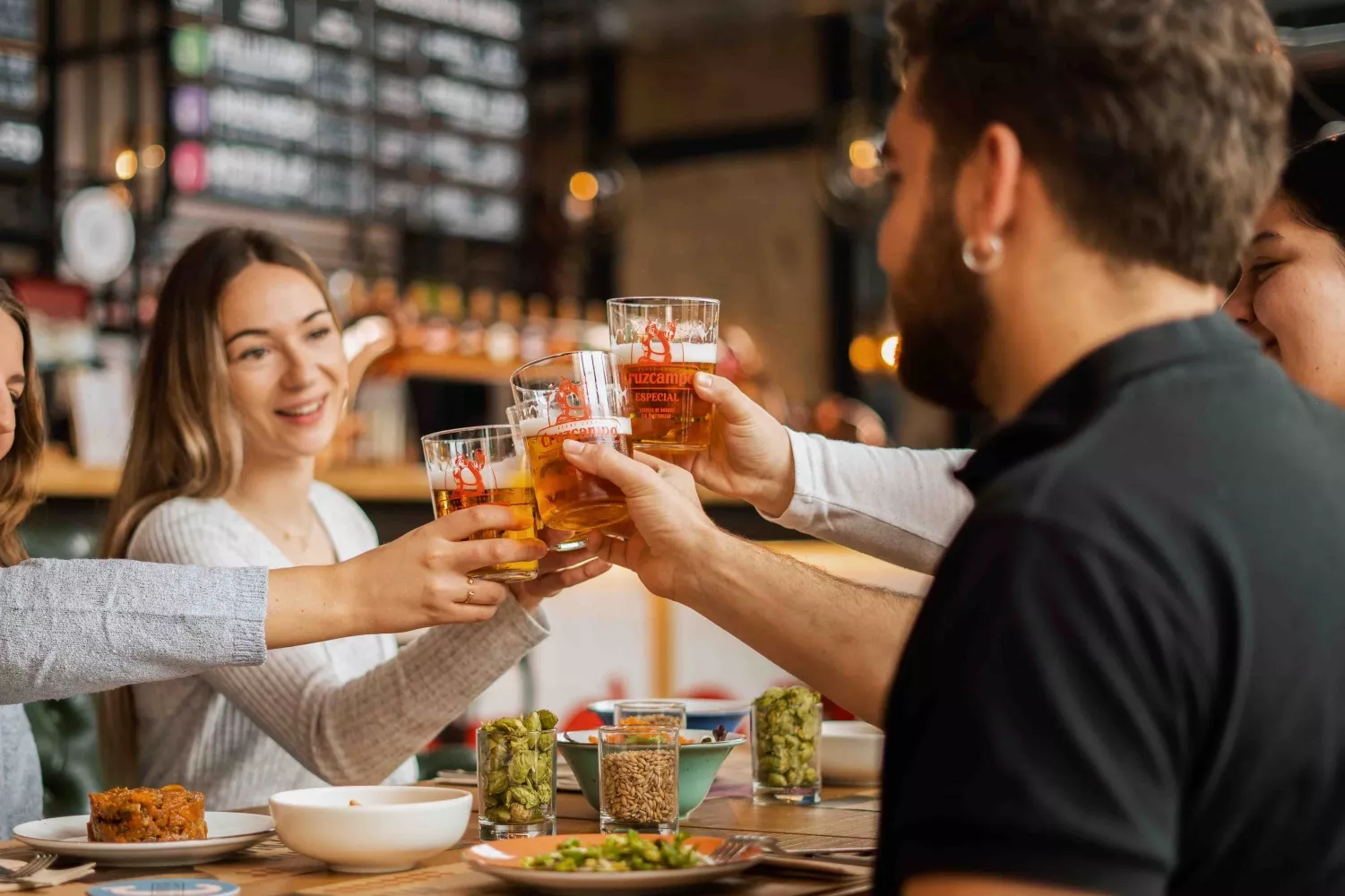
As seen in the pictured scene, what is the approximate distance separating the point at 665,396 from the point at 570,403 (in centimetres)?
15

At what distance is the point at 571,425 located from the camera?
161cm

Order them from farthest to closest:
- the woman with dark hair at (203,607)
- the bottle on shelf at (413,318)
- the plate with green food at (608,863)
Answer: the bottle on shelf at (413,318), the woman with dark hair at (203,607), the plate with green food at (608,863)

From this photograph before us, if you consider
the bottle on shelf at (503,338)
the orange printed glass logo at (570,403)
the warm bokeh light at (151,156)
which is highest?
the warm bokeh light at (151,156)

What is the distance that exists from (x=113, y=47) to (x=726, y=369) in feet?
9.59

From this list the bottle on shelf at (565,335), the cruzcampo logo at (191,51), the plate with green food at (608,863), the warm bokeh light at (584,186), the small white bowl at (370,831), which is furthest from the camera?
the warm bokeh light at (584,186)

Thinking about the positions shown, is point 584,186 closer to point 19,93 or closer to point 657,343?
point 19,93

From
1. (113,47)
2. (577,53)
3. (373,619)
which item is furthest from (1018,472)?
(577,53)

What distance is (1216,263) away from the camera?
39.9 inches

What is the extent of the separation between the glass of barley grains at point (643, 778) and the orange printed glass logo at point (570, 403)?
13.0 inches

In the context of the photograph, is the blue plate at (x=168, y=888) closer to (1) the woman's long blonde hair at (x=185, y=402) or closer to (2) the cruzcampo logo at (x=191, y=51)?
(1) the woman's long blonde hair at (x=185, y=402)

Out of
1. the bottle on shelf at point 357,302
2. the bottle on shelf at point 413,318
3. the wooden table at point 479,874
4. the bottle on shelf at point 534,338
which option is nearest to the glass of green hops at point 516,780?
the wooden table at point 479,874

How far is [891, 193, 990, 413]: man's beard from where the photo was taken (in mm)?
1045

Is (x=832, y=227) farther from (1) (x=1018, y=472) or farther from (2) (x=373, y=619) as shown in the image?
(1) (x=1018, y=472)

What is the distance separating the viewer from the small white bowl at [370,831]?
139cm
